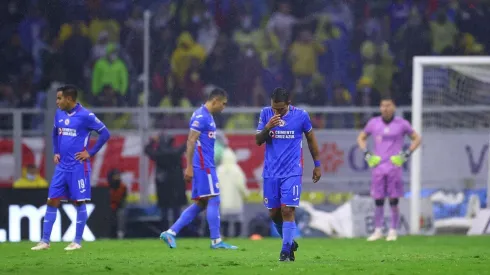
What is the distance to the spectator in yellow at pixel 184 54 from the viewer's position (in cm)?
2712

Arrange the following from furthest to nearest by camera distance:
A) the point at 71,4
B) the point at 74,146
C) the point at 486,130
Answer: the point at 71,4 → the point at 486,130 → the point at 74,146

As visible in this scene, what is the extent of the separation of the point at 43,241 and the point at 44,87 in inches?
433

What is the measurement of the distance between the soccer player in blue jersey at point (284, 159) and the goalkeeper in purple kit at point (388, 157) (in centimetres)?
654

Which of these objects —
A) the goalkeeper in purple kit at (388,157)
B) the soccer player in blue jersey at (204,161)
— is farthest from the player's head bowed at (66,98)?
the goalkeeper in purple kit at (388,157)

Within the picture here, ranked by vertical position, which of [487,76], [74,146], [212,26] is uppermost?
[212,26]

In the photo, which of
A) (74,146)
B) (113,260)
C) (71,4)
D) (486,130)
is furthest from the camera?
(71,4)

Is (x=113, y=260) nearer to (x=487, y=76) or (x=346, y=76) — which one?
(x=487, y=76)

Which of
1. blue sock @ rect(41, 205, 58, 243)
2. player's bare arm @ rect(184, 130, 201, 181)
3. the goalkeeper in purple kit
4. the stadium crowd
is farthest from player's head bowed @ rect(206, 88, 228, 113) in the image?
the stadium crowd

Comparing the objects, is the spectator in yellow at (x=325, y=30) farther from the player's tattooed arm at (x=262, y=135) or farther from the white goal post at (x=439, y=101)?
the player's tattooed arm at (x=262, y=135)

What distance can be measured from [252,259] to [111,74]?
42.7 feet

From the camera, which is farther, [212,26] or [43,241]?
[212,26]

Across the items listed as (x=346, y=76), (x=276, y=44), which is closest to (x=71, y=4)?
(x=276, y=44)

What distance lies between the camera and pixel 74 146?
54.2ft

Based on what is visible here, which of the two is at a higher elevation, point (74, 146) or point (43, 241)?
point (74, 146)
